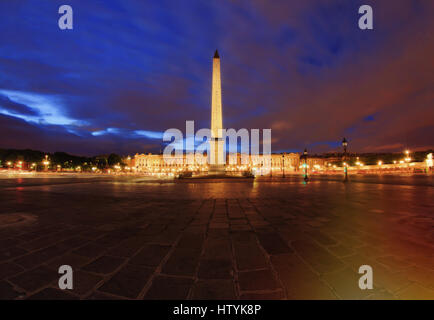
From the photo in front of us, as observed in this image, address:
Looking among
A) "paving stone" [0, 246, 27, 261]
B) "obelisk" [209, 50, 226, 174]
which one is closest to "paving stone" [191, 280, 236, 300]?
"paving stone" [0, 246, 27, 261]

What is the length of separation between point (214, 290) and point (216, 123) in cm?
2464

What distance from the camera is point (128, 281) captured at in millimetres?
2016

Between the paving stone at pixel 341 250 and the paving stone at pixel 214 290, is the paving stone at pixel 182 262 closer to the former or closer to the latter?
the paving stone at pixel 214 290

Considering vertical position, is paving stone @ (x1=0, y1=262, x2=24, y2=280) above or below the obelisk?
below

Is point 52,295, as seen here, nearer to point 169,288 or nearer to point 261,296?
point 169,288

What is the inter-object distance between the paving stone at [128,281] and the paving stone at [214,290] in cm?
56

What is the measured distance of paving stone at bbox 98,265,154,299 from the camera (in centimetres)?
184

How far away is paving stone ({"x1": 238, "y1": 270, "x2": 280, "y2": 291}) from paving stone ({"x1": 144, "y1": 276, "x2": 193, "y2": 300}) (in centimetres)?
56

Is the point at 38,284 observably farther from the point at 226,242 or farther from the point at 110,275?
the point at 226,242

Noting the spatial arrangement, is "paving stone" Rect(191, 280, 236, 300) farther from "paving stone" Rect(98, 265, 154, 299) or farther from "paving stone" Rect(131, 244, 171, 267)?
"paving stone" Rect(131, 244, 171, 267)

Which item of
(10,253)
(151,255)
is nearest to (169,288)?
(151,255)

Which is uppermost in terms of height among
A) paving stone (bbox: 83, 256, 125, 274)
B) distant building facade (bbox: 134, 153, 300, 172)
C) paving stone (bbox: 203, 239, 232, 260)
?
distant building facade (bbox: 134, 153, 300, 172)
